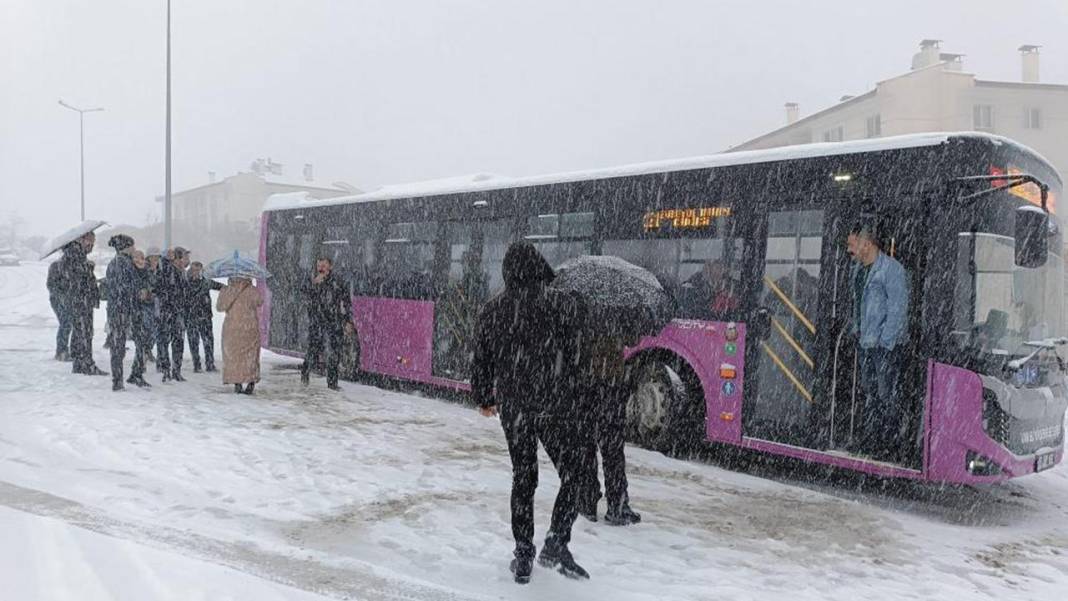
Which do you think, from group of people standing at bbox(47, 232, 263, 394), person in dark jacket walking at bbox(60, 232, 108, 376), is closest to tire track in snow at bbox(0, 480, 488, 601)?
group of people standing at bbox(47, 232, 263, 394)

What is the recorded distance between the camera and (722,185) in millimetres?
8141

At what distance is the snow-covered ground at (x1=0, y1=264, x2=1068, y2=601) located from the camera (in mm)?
4582

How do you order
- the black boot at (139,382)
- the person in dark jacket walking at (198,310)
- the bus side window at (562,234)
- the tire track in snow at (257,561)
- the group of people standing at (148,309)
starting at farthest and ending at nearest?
1. the person in dark jacket walking at (198,310)
2. the black boot at (139,382)
3. the group of people standing at (148,309)
4. the bus side window at (562,234)
5. the tire track in snow at (257,561)

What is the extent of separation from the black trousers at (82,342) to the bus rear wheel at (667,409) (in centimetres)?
798

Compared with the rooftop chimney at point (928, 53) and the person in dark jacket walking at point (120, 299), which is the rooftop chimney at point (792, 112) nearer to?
the rooftop chimney at point (928, 53)

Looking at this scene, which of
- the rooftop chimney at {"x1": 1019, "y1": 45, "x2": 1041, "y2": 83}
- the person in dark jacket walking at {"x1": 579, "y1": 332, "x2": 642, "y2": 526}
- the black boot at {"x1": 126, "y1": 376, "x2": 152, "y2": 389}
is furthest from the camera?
the rooftop chimney at {"x1": 1019, "y1": 45, "x2": 1041, "y2": 83}

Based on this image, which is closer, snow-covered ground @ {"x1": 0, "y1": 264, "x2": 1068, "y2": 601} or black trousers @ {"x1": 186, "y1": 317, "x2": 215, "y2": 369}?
snow-covered ground @ {"x1": 0, "y1": 264, "x2": 1068, "y2": 601}

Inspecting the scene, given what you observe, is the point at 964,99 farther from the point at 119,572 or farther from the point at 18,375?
the point at 119,572

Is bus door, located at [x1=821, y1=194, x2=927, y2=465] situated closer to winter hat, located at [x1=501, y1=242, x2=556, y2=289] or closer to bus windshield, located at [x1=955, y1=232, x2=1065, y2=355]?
bus windshield, located at [x1=955, y1=232, x2=1065, y2=355]

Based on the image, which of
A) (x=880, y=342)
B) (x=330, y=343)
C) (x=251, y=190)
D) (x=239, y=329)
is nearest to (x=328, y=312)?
(x=330, y=343)

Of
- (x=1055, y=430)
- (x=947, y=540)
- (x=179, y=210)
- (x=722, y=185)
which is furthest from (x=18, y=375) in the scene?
(x=179, y=210)

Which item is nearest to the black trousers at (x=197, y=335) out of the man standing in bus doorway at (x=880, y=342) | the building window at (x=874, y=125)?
the man standing in bus doorway at (x=880, y=342)

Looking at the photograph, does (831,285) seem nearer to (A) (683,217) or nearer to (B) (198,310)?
(A) (683,217)

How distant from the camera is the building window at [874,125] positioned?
39.2 m
